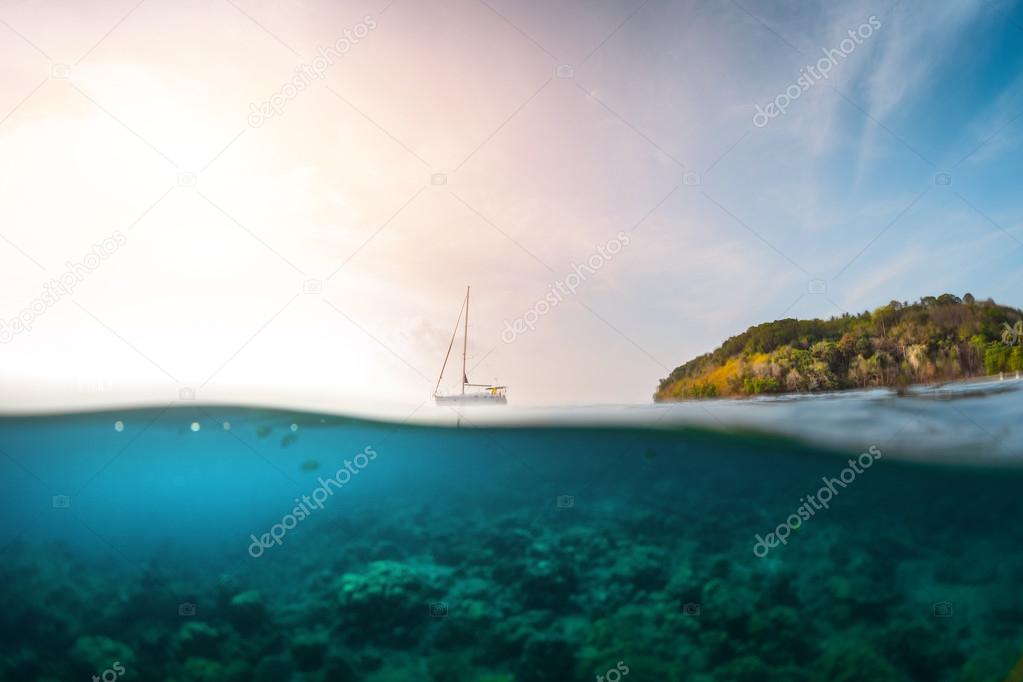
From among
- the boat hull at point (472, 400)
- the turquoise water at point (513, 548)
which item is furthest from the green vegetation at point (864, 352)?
the boat hull at point (472, 400)

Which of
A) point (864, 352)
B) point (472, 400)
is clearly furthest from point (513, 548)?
point (864, 352)

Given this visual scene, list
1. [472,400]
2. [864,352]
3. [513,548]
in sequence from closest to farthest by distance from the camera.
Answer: [513,548] → [472,400] → [864,352]

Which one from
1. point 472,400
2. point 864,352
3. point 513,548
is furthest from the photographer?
point 864,352

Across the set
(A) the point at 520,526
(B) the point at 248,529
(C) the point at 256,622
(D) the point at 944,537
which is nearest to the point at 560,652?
(A) the point at 520,526

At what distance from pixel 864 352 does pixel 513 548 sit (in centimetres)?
974

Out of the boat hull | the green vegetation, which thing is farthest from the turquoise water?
the boat hull

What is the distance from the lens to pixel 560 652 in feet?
31.8

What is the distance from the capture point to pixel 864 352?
1353 cm

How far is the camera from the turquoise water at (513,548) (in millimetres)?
9883

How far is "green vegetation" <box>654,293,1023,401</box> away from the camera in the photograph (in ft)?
42.0

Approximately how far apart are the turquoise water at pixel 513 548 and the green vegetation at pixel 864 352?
0.63 meters

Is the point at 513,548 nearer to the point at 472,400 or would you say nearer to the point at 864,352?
the point at 472,400

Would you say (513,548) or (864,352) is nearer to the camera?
(513,548)

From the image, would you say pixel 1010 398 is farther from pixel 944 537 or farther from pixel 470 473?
A: pixel 470 473
